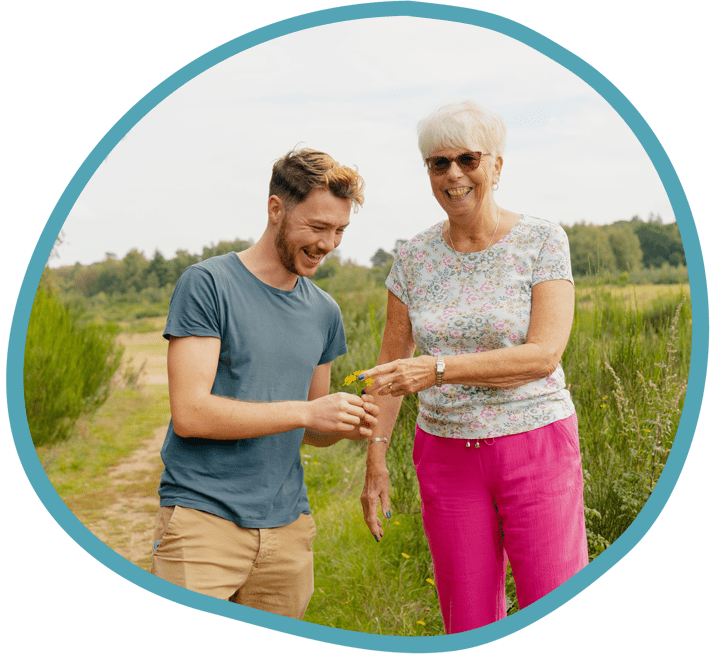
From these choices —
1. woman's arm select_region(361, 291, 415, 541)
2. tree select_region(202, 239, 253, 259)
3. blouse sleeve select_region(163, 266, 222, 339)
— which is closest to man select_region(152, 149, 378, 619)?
blouse sleeve select_region(163, 266, 222, 339)

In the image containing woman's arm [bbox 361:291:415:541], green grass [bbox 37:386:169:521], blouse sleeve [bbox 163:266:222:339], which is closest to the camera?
blouse sleeve [bbox 163:266:222:339]

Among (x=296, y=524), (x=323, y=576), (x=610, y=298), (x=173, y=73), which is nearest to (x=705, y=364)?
(x=610, y=298)

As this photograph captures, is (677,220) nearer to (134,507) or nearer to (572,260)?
(572,260)

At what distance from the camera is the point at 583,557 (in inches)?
80.5

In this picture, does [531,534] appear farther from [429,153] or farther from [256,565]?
[429,153]

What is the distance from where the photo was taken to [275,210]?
192 cm

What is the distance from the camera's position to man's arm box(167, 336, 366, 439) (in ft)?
5.58

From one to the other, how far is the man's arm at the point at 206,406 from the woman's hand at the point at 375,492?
1.64 feet

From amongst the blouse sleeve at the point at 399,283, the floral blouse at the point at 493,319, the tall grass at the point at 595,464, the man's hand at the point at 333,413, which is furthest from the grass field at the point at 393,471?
the blouse sleeve at the point at 399,283

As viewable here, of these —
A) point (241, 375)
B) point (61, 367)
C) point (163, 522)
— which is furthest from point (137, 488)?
point (241, 375)

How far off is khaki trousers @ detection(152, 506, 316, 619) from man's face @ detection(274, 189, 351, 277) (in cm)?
82

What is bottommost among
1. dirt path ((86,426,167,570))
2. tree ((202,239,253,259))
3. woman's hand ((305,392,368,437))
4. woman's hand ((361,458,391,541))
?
dirt path ((86,426,167,570))

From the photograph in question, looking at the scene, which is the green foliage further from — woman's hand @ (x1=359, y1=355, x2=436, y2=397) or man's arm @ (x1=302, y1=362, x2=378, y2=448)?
man's arm @ (x1=302, y1=362, x2=378, y2=448)

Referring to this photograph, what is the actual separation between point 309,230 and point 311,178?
0.53 ft
